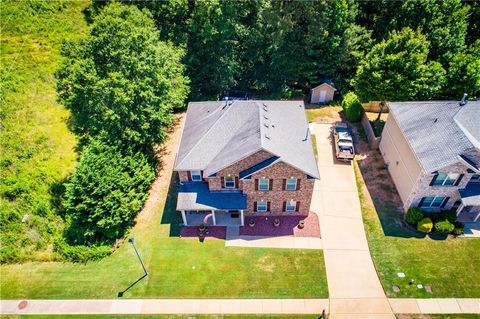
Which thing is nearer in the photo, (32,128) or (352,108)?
(32,128)

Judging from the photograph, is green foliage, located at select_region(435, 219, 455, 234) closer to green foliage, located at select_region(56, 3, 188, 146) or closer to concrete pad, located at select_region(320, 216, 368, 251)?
concrete pad, located at select_region(320, 216, 368, 251)

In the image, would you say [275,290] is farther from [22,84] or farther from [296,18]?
[22,84]

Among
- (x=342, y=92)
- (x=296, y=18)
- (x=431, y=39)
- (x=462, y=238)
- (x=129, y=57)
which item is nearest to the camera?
(x=462, y=238)

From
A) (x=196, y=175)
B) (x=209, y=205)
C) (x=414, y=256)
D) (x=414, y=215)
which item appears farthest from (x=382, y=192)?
(x=196, y=175)

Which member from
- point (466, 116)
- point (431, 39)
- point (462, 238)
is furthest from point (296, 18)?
point (462, 238)

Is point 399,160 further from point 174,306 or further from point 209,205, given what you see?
point 174,306

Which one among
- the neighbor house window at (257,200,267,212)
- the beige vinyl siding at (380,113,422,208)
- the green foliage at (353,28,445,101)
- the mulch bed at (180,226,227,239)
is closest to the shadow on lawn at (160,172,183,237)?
the mulch bed at (180,226,227,239)
